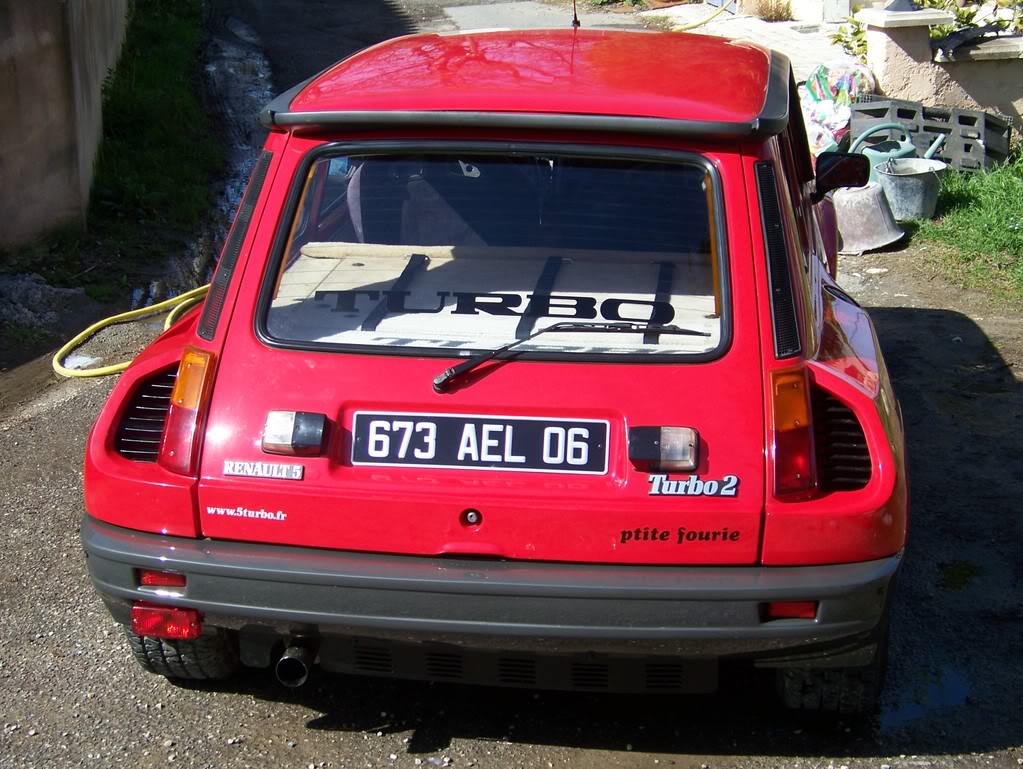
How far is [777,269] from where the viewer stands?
3.08 meters

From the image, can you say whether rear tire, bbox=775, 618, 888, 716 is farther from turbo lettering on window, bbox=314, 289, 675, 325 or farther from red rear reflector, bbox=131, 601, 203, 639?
red rear reflector, bbox=131, 601, 203, 639

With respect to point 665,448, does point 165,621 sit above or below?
below

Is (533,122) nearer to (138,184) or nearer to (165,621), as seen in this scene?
(165,621)

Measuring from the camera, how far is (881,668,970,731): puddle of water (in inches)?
138

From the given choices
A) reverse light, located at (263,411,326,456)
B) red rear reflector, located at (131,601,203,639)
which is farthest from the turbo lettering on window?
red rear reflector, located at (131,601,203,639)

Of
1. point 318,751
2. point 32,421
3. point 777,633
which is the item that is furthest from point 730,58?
point 32,421

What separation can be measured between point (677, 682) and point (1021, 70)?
8452 millimetres

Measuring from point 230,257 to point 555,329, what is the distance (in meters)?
0.91

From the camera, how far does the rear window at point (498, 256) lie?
3.13m

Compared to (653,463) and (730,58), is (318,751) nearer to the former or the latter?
(653,463)

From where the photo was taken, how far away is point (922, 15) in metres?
9.69

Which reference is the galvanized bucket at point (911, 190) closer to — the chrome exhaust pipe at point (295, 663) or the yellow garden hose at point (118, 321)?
the yellow garden hose at point (118, 321)

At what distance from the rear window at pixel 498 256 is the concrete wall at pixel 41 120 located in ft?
15.9

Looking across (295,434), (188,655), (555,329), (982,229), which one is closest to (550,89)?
(555,329)
